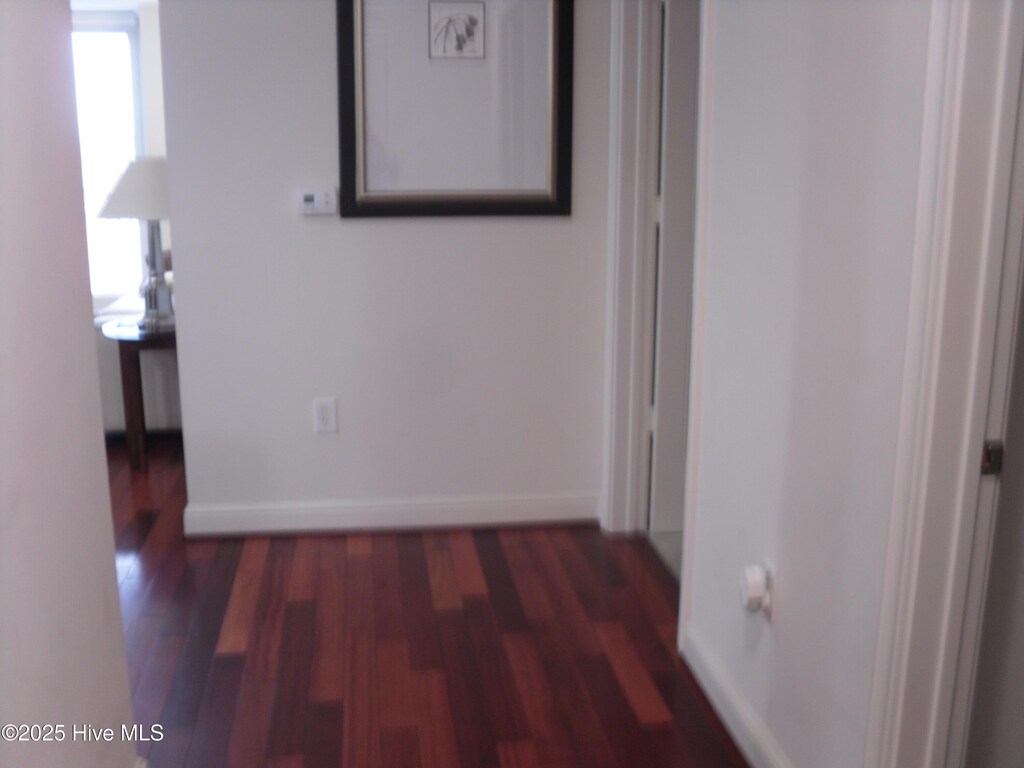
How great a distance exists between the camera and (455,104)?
3193 millimetres

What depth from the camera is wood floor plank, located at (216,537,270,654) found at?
8.61ft

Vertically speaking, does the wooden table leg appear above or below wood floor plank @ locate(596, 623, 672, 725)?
above

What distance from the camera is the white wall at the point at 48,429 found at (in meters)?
1.29

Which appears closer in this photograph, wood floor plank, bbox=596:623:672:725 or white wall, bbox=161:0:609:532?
wood floor plank, bbox=596:623:672:725

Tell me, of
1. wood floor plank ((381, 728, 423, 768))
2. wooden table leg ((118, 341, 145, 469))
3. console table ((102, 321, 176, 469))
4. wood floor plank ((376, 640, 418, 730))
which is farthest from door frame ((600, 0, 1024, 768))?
wooden table leg ((118, 341, 145, 469))

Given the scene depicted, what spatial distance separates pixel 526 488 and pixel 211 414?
1115 mm

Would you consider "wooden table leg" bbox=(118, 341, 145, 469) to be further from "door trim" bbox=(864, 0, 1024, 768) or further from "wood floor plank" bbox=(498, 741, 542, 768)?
"door trim" bbox=(864, 0, 1024, 768)

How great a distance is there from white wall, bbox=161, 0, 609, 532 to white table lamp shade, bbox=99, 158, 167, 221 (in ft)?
1.95

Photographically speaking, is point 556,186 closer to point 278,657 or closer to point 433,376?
point 433,376

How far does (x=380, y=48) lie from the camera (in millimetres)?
3125

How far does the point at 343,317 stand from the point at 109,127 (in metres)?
3.79

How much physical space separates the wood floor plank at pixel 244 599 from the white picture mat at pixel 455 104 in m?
1.24

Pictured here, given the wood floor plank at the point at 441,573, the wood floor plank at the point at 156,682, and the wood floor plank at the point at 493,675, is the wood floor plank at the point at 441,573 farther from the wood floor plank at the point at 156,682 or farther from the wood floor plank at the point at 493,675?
the wood floor plank at the point at 156,682

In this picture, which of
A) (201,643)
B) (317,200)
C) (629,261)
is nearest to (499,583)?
(201,643)
